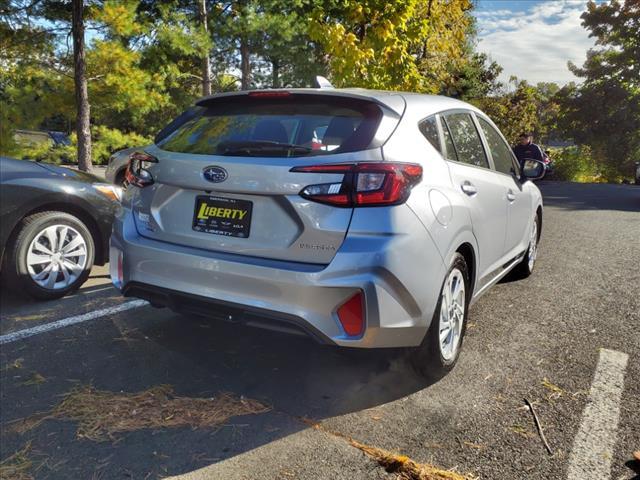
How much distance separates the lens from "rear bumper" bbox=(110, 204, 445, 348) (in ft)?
8.55

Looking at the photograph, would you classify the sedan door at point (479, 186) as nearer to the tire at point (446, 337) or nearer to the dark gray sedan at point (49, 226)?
the tire at point (446, 337)

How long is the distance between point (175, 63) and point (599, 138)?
26.9 metres

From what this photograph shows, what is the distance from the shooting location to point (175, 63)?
663 inches

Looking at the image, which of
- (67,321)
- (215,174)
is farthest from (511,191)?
(67,321)

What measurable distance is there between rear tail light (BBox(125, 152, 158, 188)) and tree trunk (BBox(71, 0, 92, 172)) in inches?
373

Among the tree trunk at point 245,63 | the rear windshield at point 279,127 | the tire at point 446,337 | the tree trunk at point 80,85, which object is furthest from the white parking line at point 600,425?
the tree trunk at point 245,63

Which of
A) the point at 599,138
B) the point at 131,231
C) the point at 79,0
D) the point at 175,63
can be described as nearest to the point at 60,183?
the point at 131,231

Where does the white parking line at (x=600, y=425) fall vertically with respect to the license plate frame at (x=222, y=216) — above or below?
below

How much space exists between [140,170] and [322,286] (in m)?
1.40

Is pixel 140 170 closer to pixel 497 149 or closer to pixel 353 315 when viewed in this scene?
pixel 353 315

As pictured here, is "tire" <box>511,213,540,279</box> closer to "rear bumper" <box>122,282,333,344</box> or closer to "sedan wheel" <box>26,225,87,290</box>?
"rear bumper" <box>122,282,333,344</box>

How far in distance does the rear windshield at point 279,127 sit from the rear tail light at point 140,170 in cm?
12

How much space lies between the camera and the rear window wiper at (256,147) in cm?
277

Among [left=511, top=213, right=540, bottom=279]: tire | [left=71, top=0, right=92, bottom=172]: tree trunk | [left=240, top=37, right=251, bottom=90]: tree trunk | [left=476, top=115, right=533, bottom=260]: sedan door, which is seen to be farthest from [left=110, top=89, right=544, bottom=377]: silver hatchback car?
[left=240, top=37, right=251, bottom=90]: tree trunk
